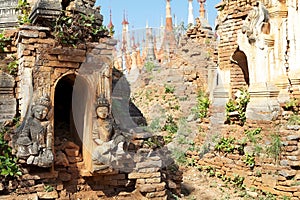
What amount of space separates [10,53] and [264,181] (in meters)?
5.27

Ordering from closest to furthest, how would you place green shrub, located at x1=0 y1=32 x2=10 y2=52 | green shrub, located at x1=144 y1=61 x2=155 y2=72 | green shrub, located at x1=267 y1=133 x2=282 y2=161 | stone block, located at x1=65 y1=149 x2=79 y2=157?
1. stone block, located at x1=65 y1=149 x2=79 y2=157
2. green shrub, located at x1=0 y1=32 x2=10 y2=52
3. green shrub, located at x1=267 y1=133 x2=282 y2=161
4. green shrub, located at x1=144 y1=61 x2=155 y2=72

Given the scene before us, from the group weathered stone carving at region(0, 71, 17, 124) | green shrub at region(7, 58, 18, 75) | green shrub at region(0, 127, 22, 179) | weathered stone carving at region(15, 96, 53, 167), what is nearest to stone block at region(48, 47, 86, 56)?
weathered stone carving at region(15, 96, 53, 167)

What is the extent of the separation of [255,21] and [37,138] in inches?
227

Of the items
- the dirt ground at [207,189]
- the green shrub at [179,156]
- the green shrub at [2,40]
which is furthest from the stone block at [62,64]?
the green shrub at [179,156]

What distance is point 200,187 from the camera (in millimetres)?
8055

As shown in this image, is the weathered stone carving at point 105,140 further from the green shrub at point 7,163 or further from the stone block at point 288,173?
the stone block at point 288,173

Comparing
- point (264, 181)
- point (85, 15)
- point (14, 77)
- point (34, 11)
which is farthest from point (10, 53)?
point (264, 181)

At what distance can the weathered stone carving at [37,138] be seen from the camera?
4.87 meters

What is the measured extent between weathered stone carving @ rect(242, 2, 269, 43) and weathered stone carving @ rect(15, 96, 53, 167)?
5.35 meters

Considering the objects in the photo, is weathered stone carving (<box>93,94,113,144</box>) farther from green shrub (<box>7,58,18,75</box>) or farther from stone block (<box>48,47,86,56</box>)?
green shrub (<box>7,58,18,75</box>)

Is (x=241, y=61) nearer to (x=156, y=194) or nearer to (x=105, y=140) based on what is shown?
(x=156, y=194)

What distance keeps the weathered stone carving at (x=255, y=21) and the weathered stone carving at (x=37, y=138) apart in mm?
Answer: 5352

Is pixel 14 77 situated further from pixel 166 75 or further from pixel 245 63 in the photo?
pixel 166 75

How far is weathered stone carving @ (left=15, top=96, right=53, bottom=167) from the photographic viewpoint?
4867 millimetres
